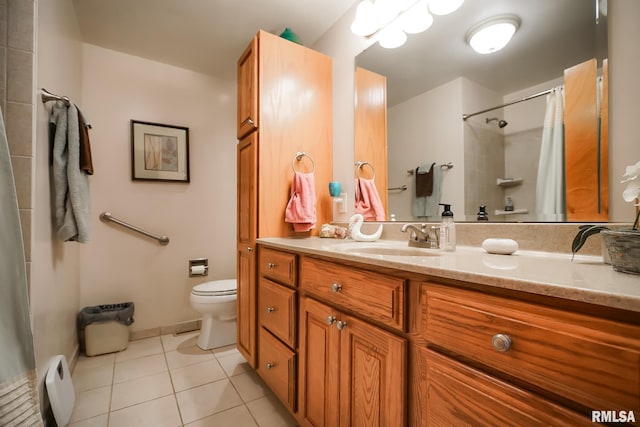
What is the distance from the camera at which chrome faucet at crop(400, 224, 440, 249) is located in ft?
3.81

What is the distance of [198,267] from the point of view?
7.91 feet

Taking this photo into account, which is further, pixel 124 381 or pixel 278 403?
pixel 124 381

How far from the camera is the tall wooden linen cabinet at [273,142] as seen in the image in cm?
159

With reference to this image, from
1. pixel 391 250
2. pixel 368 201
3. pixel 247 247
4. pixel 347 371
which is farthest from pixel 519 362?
pixel 247 247

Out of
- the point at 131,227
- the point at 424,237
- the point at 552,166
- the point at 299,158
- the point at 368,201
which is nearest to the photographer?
the point at 552,166

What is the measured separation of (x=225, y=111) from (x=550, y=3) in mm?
2394

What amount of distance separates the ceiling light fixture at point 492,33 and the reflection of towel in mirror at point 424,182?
52 cm

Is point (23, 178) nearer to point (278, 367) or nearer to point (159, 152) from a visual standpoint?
point (278, 367)

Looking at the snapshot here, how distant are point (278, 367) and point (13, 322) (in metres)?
0.98

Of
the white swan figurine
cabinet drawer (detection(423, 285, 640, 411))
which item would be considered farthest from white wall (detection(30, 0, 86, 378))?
cabinet drawer (detection(423, 285, 640, 411))

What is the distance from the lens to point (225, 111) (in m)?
2.59

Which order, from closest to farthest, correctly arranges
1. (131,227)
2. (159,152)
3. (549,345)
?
(549,345) → (131,227) → (159,152)

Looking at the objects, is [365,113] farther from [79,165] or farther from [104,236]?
[104,236]

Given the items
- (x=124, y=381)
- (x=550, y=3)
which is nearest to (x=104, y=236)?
(x=124, y=381)
